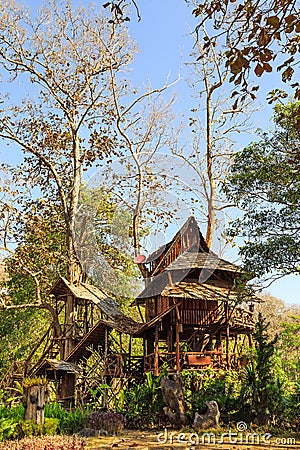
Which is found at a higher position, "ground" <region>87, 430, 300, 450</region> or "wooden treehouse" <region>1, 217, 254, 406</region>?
"wooden treehouse" <region>1, 217, 254, 406</region>

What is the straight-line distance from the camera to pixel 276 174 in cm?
1073

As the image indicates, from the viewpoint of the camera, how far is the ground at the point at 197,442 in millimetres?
8414

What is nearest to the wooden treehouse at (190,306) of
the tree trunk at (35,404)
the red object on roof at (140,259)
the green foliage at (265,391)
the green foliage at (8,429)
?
the red object on roof at (140,259)

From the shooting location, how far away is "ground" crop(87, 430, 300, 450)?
8.41 meters

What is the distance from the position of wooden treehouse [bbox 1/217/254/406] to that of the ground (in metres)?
3.56

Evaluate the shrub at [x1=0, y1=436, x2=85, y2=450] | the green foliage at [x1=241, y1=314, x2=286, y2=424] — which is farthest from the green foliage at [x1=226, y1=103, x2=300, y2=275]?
the shrub at [x1=0, y1=436, x2=85, y2=450]

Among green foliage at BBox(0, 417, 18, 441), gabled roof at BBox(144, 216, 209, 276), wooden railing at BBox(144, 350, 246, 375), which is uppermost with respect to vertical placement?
gabled roof at BBox(144, 216, 209, 276)

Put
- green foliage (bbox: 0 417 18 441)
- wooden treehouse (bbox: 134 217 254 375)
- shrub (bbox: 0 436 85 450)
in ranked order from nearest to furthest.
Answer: shrub (bbox: 0 436 85 450), green foliage (bbox: 0 417 18 441), wooden treehouse (bbox: 134 217 254 375)

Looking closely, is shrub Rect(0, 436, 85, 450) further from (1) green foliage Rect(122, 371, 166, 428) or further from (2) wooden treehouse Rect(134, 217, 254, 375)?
(2) wooden treehouse Rect(134, 217, 254, 375)

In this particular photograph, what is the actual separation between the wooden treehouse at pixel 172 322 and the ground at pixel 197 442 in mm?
3560

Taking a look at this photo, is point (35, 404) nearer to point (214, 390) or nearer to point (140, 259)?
point (214, 390)

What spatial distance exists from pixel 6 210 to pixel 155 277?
6.35m

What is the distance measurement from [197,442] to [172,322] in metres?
5.71

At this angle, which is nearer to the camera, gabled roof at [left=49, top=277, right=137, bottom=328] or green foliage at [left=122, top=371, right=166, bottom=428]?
green foliage at [left=122, top=371, right=166, bottom=428]
